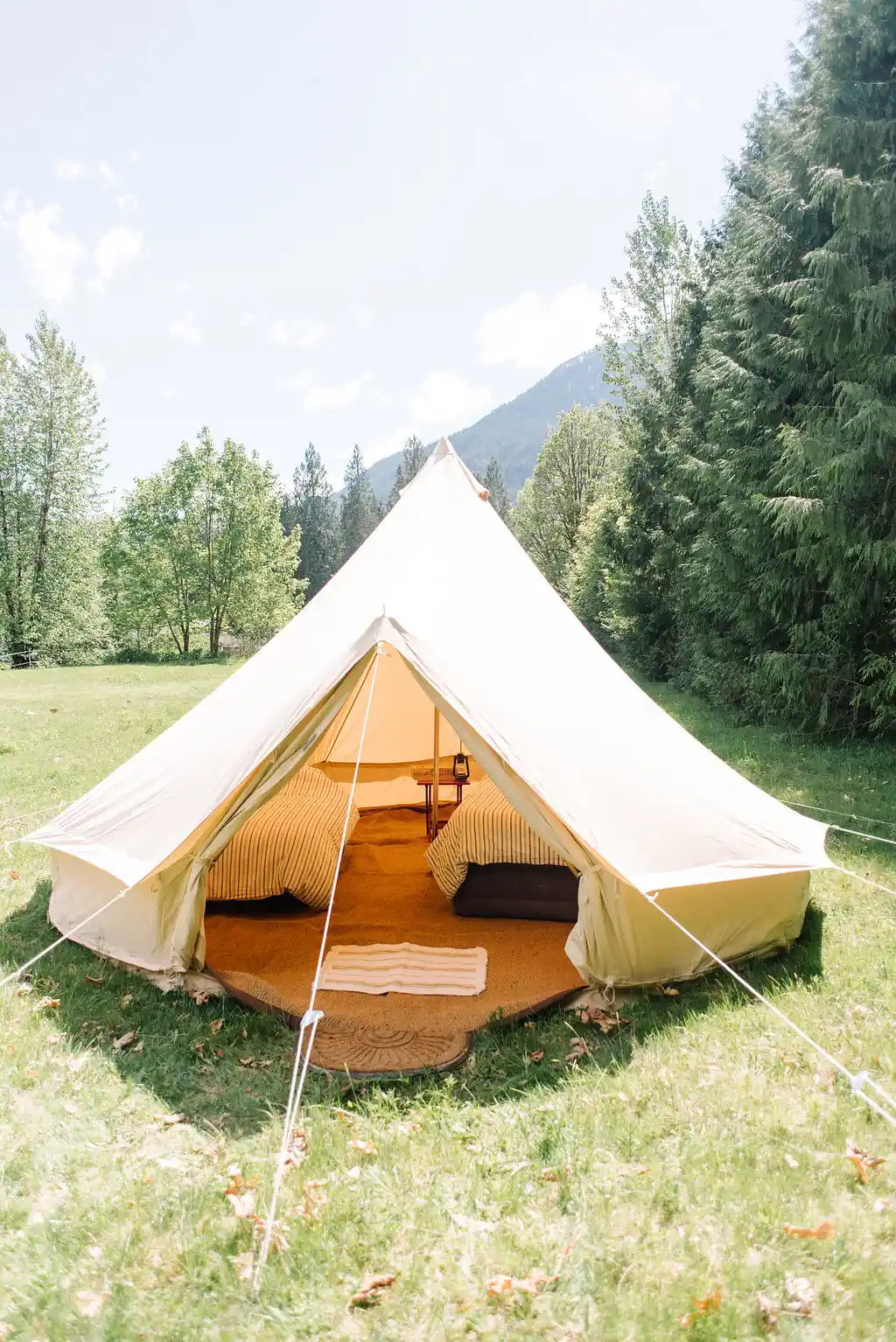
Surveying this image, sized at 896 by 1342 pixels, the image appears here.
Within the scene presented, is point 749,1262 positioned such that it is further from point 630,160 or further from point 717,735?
point 717,735

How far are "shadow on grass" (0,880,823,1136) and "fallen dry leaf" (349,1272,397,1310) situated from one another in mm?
817

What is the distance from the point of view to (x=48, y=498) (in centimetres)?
2338

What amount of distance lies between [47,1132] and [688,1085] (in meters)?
2.16

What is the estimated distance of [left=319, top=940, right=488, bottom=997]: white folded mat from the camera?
3967 millimetres

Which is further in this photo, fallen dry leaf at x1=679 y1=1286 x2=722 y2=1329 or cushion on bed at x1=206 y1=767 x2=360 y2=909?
cushion on bed at x1=206 y1=767 x2=360 y2=909

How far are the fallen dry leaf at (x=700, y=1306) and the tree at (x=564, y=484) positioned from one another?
81.4ft

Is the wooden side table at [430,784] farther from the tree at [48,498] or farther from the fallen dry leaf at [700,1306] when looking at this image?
the tree at [48,498]

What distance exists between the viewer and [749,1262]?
219cm

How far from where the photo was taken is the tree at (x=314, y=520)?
172ft

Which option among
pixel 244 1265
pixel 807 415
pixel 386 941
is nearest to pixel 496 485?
pixel 807 415

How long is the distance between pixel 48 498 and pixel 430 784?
2069 centimetres

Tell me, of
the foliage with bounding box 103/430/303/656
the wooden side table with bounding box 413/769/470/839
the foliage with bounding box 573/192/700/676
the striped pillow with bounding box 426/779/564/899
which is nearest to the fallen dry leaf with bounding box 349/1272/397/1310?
A: the striped pillow with bounding box 426/779/564/899

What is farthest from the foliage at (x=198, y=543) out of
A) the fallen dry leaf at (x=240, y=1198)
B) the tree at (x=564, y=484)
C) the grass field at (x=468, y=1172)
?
the fallen dry leaf at (x=240, y=1198)

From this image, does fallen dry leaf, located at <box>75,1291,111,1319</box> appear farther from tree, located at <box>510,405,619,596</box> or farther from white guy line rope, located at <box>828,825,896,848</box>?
tree, located at <box>510,405,619,596</box>
